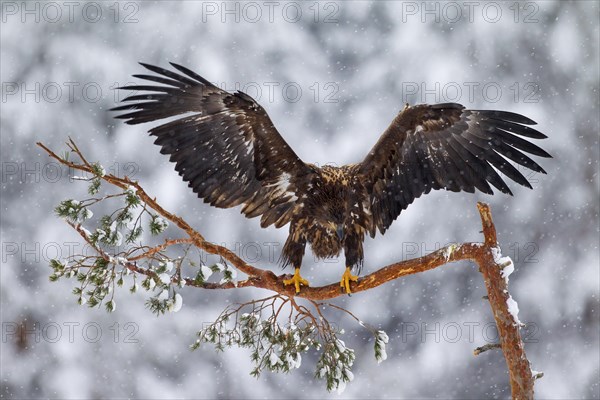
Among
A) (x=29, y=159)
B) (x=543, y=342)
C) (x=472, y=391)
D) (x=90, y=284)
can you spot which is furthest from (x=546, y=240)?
(x=90, y=284)

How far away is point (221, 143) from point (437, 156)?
1572mm

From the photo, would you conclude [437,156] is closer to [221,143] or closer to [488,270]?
[488,270]

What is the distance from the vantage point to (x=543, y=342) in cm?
1164

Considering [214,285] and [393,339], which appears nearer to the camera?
[214,285]

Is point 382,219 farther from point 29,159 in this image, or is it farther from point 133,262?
point 29,159

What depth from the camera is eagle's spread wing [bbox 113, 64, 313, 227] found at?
5.68m

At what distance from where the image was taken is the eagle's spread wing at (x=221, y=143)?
18.6 ft

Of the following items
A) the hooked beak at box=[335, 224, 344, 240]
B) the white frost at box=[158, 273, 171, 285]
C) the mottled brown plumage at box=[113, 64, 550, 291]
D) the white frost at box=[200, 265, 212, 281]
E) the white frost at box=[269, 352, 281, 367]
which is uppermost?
the mottled brown plumage at box=[113, 64, 550, 291]

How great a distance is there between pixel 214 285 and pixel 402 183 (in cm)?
160

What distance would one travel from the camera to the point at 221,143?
5.81 metres

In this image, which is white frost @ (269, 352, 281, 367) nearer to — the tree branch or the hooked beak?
the tree branch

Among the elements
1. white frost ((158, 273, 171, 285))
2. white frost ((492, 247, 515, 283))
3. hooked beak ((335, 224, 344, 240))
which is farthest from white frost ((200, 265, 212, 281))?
white frost ((492, 247, 515, 283))

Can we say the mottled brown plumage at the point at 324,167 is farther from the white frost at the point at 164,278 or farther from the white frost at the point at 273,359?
the white frost at the point at 164,278

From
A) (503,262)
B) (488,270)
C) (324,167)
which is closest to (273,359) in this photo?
(324,167)
